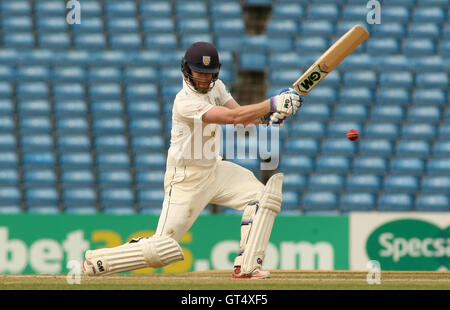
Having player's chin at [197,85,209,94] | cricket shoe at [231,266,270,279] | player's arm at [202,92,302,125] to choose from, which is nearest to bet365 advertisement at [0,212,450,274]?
cricket shoe at [231,266,270,279]

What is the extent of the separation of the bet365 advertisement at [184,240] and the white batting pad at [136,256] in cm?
298

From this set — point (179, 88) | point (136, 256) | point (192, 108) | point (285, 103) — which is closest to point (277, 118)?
point (285, 103)

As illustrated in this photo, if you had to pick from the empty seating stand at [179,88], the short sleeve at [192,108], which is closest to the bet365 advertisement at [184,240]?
the empty seating stand at [179,88]

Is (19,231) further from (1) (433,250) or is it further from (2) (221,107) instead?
(1) (433,250)

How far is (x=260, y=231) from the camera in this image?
5258mm

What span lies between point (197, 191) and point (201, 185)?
0.17 feet

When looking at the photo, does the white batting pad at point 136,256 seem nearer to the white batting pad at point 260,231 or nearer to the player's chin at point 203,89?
the white batting pad at point 260,231

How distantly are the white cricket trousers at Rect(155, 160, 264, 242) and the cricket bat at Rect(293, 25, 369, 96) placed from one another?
76cm

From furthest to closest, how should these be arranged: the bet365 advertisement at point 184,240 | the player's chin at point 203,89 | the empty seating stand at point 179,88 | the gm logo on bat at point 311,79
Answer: the empty seating stand at point 179,88
the bet365 advertisement at point 184,240
the player's chin at point 203,89
the gm logo on bat at point 311,79

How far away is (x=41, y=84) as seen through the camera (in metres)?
11.3

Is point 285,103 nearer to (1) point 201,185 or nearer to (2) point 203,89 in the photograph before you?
(2) point 203,89

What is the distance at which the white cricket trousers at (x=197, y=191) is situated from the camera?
529 cm

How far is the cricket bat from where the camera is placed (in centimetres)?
531
